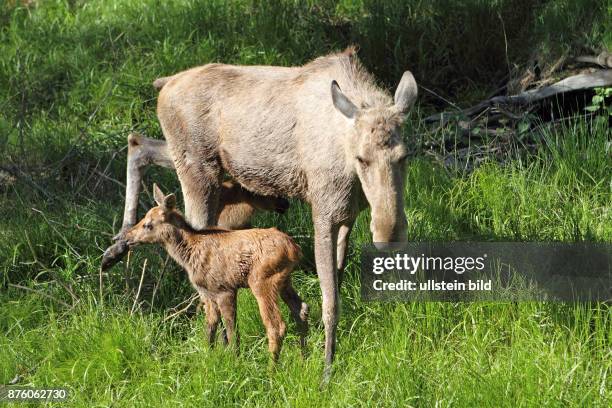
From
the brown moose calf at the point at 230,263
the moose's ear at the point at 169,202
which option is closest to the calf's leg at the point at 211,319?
the brown moose calf at the point at 230,263

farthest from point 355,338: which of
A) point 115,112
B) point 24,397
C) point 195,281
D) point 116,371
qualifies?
point 115,112

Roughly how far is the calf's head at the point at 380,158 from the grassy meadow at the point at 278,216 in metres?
0.89

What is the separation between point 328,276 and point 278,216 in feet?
5.80

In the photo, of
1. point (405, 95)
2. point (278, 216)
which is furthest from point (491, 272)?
point (278, 216)

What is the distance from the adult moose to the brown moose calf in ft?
0.97

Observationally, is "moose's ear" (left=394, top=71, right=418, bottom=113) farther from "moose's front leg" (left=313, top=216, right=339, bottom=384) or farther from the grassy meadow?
the grassy meadow

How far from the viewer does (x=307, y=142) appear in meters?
6.70

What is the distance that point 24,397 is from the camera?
6430mm

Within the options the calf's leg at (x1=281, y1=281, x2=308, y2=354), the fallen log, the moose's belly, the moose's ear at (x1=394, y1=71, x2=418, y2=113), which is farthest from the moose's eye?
the fallen log

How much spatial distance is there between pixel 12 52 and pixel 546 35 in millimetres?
5400

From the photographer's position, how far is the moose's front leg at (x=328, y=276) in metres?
6.50

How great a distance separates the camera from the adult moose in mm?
6074

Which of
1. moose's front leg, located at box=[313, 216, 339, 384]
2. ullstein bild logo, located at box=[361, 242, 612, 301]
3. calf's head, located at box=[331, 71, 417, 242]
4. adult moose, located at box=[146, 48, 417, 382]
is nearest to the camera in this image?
calf's head, located at box=[331, 71, 417, 242]

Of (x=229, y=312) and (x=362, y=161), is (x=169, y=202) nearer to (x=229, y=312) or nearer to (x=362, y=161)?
(x=229, y=312)
